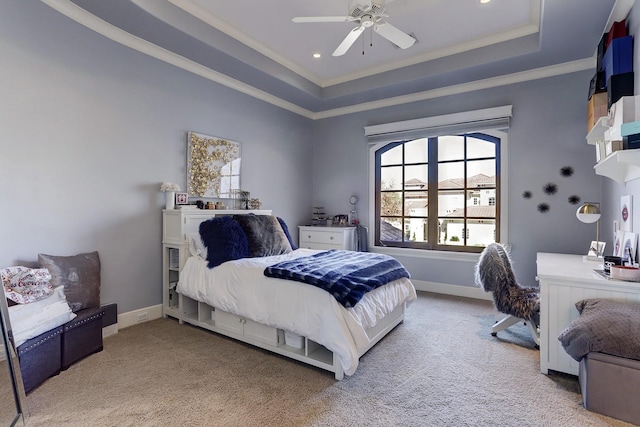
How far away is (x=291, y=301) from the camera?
7.68ft

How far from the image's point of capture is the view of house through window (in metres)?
4.16

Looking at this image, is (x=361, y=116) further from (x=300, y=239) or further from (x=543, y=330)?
(x=543, y=330)

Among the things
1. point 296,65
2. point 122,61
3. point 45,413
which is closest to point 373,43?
point 296,65

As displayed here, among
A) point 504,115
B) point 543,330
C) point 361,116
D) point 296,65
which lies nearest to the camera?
point 543,330

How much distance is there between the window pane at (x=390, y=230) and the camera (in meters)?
4.79

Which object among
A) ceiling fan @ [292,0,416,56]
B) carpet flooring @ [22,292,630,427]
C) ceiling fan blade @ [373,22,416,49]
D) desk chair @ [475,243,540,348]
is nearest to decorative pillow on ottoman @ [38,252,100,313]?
carpet flooring @ [22,292,630,427]

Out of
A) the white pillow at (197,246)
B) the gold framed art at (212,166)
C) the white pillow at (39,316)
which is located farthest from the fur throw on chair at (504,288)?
the white pillow at (39,316)

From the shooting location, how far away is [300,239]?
16.7ft

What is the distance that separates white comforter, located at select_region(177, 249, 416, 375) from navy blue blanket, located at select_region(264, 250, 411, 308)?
0.06m

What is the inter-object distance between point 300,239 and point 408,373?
10.1 feet

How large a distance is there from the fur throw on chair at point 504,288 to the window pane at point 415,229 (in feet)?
5.66

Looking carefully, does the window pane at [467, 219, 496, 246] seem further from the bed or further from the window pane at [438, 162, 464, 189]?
the bed

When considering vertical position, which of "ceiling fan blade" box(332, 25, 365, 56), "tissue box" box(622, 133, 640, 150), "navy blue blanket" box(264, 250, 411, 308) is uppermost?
"ceiling fan blade" box(332, 25, 365, 56)

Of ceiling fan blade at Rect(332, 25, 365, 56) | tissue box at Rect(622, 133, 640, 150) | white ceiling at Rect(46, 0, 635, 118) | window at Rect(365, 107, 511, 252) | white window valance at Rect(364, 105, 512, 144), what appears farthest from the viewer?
window at Rect(365, 107, 511, 252)
